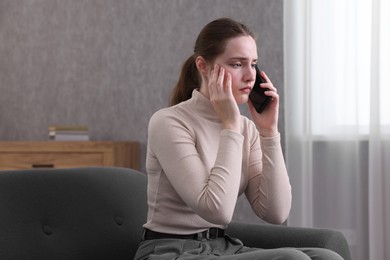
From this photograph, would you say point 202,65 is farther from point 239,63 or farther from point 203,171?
point 203,171

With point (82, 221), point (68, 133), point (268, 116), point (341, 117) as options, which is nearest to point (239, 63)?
point (268, 116)

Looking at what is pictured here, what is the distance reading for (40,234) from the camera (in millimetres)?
2232

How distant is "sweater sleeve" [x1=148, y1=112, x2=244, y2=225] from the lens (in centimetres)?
209

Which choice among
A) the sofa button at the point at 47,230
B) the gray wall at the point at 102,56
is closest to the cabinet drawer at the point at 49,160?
the gray wall at the point at 102,56

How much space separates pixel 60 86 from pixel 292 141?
1530 mm

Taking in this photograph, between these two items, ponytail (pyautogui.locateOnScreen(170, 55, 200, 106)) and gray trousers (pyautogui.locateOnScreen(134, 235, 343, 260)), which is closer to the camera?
gray trousers (pyautogui.locateOnScreen(134, 235, 343, 260))

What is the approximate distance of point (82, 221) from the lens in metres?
2.34

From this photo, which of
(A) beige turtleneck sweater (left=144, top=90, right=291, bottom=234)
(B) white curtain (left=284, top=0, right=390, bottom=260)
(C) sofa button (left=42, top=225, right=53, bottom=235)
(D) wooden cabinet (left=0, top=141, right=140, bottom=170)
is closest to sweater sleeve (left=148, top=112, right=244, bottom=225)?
(A) beige turtleneck sweater (left=144, top=90, right=291, bottom=234)

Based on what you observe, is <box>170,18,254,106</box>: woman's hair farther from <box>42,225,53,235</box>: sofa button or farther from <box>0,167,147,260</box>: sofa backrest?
<box>42,225,53,235</box>: sofa button

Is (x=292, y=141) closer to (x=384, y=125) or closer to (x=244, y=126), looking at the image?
(x=384, y=125)

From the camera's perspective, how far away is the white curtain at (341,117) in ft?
13.0

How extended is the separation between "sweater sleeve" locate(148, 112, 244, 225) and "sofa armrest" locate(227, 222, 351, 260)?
328mm

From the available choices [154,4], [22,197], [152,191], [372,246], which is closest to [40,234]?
[22,197]

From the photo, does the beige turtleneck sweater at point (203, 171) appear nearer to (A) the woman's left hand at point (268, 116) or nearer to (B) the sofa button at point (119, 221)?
(A) the woman's left hand at point (268, 116)
